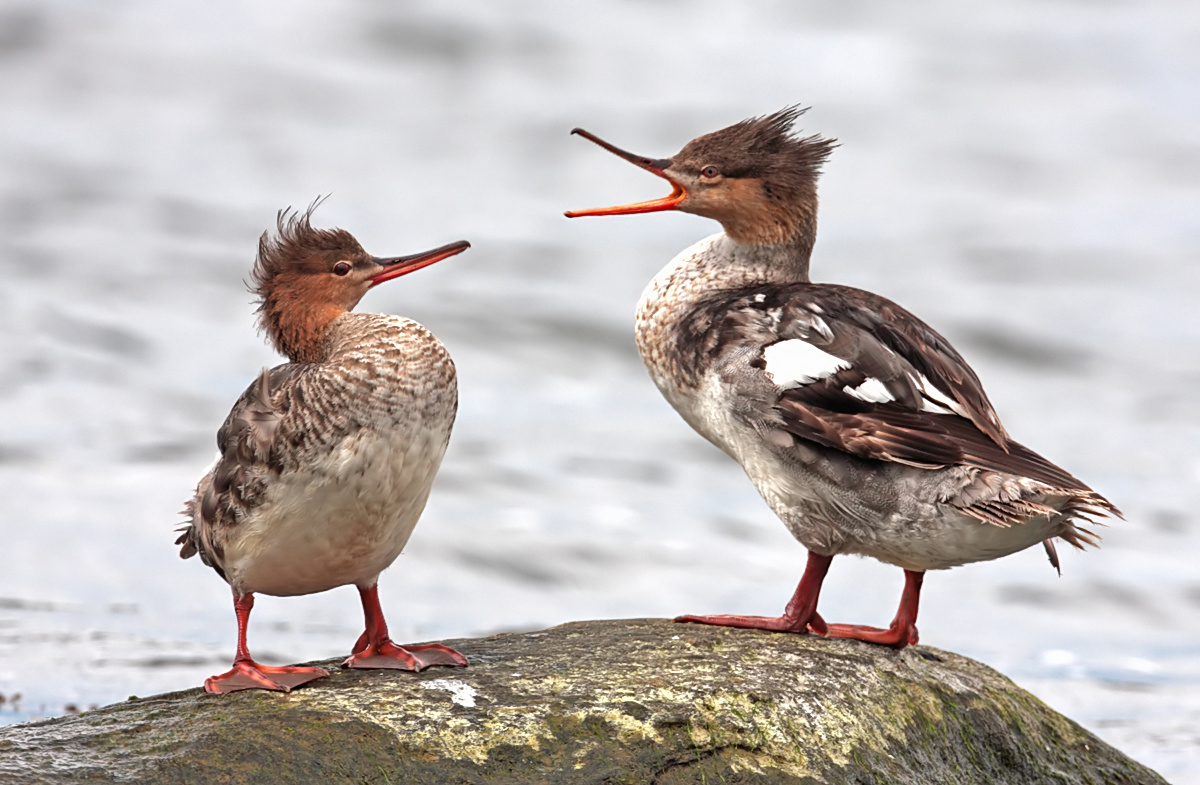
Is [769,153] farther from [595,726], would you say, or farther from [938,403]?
[595,726]

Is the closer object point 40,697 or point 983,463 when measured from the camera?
point 983,463

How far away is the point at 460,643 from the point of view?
196 inches

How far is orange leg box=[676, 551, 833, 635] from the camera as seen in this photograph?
512cm

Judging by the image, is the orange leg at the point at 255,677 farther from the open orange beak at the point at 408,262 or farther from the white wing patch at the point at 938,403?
the white wing patch at the point at 938,403

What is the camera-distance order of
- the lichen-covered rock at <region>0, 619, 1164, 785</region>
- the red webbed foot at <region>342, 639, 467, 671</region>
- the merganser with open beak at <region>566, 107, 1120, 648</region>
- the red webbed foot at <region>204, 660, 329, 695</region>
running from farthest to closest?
the merganser with open beak at <region>566, 107, 1120, 648</region>, the red webbed foot at <region>342, 639, 467, 671</region>, the red webbed foot at <region>204, 660, 329, 695</region>, the lichen-covered rock at <region>0, 619, 1164, 785</region>

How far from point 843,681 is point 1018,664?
565 cm

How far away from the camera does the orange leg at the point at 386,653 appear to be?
451 cm

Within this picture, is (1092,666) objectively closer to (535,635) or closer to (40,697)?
(535,635)

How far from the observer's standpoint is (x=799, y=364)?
5.06 meters

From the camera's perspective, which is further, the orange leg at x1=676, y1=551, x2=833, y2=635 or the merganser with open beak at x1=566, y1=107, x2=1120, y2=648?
the orange leg at x1=676, y1=551, x2=833, y2=635

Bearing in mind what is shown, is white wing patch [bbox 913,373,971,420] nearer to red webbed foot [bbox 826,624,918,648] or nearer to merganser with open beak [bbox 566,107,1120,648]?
merganser with open beak [bbox 566,107,1120,648]

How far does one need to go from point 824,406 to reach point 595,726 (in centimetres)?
146

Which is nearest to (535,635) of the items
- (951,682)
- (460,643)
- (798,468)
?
(460,643)

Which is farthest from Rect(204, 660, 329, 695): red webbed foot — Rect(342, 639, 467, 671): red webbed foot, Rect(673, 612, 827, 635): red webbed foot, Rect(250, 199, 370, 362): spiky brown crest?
Rect(673, 612, 827, 635): red webbed foot
